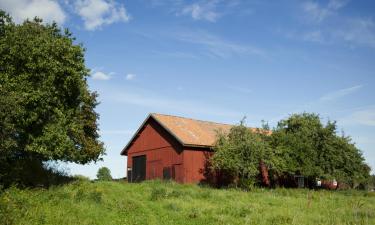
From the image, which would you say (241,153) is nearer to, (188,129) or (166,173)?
(188,129)

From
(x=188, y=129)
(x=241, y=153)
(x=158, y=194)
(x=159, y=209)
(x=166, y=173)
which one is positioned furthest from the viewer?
(x=188, y=129)

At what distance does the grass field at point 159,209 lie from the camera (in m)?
17.5

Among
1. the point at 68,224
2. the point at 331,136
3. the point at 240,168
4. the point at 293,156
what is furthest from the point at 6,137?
the point at 331,136

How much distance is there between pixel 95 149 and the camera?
32.1 meters

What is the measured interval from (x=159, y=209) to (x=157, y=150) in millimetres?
21102

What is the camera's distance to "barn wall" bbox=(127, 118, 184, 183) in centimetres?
3912

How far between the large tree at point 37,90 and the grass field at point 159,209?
297 centimetres

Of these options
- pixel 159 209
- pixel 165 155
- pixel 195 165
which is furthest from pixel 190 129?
pixel 159 209

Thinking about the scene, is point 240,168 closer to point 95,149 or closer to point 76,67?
point 95,149

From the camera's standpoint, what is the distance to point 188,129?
41438mm

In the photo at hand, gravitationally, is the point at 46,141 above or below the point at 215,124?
below

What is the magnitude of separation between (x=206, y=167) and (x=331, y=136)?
1287cm

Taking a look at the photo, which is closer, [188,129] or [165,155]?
[165,155]

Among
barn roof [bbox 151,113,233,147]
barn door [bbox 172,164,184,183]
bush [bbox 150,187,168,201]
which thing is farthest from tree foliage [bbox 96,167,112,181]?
bush [bbox 150,187,168,201]
